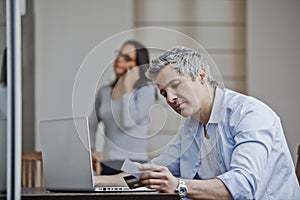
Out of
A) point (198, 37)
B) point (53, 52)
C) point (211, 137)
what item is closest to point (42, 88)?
point (53, 52)

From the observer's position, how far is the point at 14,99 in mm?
1774

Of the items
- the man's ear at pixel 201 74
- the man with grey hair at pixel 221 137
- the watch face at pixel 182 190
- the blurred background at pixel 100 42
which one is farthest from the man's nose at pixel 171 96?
the blurred background at pixel 100 42

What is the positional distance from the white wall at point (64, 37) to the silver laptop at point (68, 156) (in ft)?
10.1

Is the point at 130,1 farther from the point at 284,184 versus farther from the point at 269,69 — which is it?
the point at 284,184

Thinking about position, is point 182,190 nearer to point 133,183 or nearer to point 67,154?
point 133,183

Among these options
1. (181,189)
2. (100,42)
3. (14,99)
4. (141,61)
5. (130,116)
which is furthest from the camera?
(100,42)

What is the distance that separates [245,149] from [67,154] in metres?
0.61

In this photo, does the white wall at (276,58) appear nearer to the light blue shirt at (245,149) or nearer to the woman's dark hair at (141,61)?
the woman's dark hair at (141,61)

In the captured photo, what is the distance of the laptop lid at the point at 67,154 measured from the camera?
221cm

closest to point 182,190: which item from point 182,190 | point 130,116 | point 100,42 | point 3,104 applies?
point 182,190

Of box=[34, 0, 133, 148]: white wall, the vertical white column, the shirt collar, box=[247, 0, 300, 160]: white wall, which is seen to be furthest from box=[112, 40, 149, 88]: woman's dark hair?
box=[247, 0, 300, 160]: white wall

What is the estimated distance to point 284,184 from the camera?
248cm

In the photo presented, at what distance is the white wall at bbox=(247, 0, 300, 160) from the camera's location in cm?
541

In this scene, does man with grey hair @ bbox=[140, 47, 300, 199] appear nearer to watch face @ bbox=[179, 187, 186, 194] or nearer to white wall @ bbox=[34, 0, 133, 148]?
watch face @ bbox=[179, 187, 186, 194]
